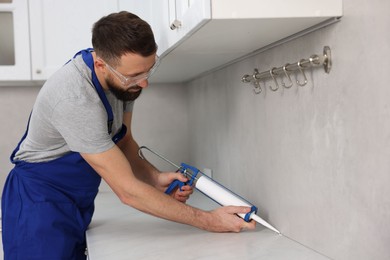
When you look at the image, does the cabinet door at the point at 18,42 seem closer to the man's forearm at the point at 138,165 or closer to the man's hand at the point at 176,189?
the man's forearm at the point at 138,165

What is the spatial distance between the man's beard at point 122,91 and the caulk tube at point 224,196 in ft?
1.03

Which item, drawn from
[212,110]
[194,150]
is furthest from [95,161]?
[194,150]

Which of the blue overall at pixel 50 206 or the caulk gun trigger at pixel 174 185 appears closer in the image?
the blue overall at pixel 50 206

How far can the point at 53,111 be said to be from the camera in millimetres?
1504

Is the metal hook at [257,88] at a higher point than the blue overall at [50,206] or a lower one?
higher

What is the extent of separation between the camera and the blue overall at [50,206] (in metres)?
1.65

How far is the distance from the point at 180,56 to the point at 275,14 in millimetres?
706

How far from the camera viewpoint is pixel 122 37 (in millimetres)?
1441

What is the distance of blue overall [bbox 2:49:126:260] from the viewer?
1.65 m

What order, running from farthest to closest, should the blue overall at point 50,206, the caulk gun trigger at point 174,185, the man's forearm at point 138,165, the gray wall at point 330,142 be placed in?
the man's forearm at point 138,165 → the caulk gun trigger at point 174,185 → the blue overall at point 50,206 → the gray wall at point 330,142

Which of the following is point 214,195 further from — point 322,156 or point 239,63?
point 239,63

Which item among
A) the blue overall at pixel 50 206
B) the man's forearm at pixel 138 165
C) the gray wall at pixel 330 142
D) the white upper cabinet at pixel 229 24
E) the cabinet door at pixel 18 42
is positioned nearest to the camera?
the gray wall at pixel 330 142

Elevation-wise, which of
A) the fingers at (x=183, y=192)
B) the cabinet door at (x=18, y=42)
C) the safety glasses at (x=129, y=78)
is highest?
the cabinet door at (x=18, y=42)

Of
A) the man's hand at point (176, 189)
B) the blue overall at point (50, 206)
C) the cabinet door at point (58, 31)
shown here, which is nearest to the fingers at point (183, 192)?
the man's hand at point (176, 189)
